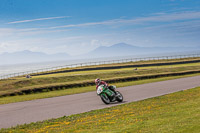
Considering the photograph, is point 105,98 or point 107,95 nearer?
point 105,98

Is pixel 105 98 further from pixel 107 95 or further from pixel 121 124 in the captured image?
pixel 121 124

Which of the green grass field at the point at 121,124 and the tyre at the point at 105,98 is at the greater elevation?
the tyre at the point at 105,98

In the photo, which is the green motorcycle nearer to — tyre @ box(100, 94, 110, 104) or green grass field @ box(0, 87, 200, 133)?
tyre @ box(100, 94, 110, 104)

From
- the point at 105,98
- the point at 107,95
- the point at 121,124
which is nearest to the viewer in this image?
the point at 121,124

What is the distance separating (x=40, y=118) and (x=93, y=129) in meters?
4.66

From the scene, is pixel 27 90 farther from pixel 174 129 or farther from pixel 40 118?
pixel 174 129

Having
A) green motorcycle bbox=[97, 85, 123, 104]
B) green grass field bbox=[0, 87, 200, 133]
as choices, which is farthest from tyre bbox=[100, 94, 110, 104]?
green grass field bbox=[0, 87, 200, 133]

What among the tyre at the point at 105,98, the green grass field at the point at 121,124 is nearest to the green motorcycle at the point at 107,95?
the tyre at the point at 105,98

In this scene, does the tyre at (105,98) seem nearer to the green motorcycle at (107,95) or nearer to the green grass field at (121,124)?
the green motorcycle at (107,95)

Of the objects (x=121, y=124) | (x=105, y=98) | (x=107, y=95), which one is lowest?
(x=121, y=124)

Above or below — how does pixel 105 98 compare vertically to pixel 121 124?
above

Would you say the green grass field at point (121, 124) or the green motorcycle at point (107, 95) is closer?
the green grass field at point (121, 124)

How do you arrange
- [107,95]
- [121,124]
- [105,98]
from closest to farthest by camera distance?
[121,124], [105,98], [107,95]

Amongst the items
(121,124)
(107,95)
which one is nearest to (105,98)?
(107,95)
